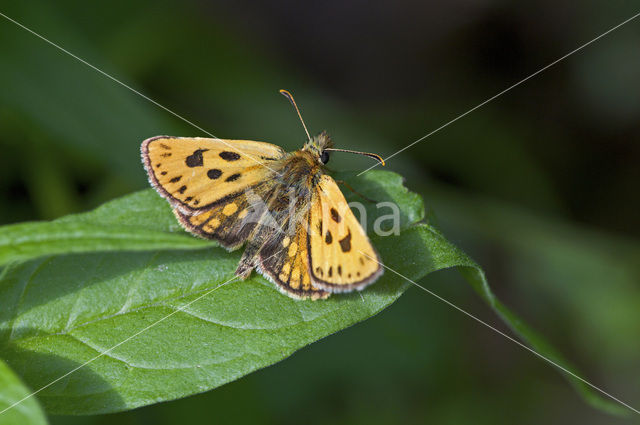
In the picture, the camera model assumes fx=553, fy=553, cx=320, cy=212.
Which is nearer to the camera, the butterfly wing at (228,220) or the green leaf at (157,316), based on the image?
the green leaf at (157,316)

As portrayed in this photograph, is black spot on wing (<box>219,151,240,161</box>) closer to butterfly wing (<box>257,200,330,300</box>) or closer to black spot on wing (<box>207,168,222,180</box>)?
black spot on wing (<box>207,168,222,180</box>)

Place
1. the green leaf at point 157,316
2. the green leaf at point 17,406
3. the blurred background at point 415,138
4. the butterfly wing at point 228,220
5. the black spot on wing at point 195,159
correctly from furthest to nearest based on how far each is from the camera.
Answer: the blurred background at point 415,138 < the black spot on wing at point 195,159 < the butterfly wing at point 228,220 < the green leaf at point 157,316 < the green leaf at point 17,406

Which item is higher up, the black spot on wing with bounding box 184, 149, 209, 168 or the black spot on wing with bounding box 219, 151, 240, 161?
the black spot on wing with bounding box 219, 151, 240, 161

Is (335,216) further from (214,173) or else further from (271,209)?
(214,173)

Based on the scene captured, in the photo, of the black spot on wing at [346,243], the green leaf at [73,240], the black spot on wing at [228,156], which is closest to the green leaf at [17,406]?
the green leaf at [73,240]

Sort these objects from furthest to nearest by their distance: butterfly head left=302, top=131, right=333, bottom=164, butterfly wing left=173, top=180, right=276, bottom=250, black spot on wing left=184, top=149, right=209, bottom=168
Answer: butterfly head left=302, top=131, right=333, bottom=164 → black spot on wing left=184, top=149, right=209, bottom=168 → butterfly wing left=173, top=180, right=276, bottom=250

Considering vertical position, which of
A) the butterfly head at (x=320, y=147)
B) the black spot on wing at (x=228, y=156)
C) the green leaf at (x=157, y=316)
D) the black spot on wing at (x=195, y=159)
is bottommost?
the green leaf at (x=157, y=316)

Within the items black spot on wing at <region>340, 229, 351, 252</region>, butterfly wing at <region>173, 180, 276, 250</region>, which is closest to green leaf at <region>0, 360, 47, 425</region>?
butterfly wing at <region>173, 180, 276, 250</region>

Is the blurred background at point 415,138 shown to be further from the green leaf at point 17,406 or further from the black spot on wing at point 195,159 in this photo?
the green leaf at point 17,406
